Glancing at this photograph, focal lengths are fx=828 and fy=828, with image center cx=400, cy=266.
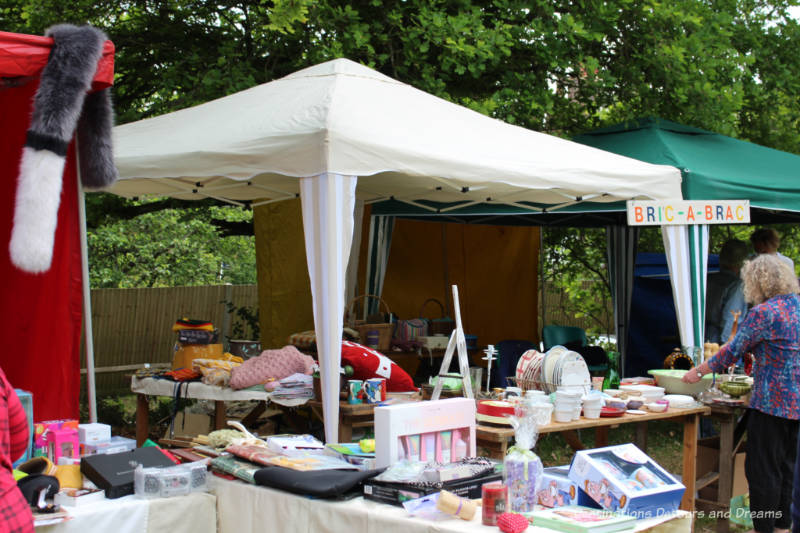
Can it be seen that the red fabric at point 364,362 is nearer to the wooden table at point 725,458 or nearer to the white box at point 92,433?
the white box at point 92,433

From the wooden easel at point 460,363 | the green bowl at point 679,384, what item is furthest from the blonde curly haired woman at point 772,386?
the wooden easel at point 460,363

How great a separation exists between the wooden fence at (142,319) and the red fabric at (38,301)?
23.8 feet

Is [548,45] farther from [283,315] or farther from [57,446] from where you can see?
[57,446]

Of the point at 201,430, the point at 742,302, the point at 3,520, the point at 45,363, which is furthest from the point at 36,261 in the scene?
the point at 742,302

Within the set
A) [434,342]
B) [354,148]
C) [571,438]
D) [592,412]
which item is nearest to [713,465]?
[571,438]

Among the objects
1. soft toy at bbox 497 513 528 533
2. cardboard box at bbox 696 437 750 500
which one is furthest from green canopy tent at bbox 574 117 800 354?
soft toy at bbox 497 513 528 533

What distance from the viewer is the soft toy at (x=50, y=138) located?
3002mm

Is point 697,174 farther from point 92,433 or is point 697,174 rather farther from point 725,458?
point 92,433

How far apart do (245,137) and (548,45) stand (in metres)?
4.02

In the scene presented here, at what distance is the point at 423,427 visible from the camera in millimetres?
2982

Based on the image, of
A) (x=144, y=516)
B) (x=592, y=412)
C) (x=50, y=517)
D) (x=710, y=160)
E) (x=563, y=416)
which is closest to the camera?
(x=50, y=517)

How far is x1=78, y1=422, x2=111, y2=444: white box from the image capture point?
330 centimetres

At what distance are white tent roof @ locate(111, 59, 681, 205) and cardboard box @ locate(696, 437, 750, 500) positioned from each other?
1770mm

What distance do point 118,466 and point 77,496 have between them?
187mm
